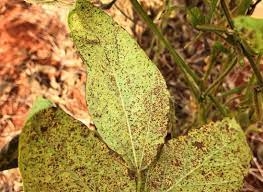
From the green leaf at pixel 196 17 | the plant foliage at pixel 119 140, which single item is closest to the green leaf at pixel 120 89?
the plant foliage at pixel 119 140

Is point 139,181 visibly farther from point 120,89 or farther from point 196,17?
point 196,17

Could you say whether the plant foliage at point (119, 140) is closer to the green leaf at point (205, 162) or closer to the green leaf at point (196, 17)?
the green leaf at point (205, 162)

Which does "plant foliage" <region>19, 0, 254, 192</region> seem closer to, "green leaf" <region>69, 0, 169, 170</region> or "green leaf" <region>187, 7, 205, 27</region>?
"green leaf" <region>69, 0, 169, 170</region>

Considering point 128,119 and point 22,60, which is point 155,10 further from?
point 128,119

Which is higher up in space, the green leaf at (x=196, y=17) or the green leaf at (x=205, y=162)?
the green leaf at (x=196, y=17)

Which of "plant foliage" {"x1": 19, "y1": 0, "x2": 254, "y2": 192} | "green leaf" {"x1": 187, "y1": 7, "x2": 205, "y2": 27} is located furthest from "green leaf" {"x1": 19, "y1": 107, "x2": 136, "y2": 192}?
"green leaf" {"x1": 187, "y1": 7, "x2": 205, "y2": 27}

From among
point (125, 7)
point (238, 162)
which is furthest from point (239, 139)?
point (125, 7)

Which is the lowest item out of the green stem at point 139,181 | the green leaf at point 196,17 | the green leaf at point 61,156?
the green stem at point 139,181

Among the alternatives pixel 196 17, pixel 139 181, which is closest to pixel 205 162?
pixel 139 181
